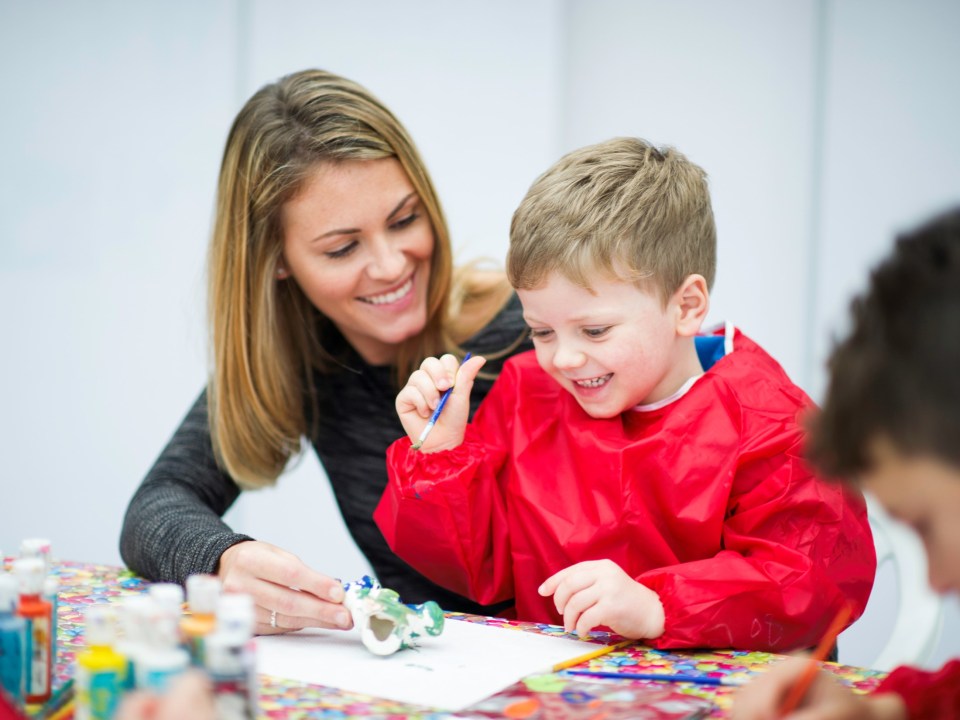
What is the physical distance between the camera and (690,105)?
3.03 m

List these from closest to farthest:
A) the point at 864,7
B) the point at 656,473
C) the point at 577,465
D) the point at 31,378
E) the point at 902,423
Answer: the point at 902,423 < the point at 656,473 < the point at 577,465 < the point at 864,7 < the point at 31,378

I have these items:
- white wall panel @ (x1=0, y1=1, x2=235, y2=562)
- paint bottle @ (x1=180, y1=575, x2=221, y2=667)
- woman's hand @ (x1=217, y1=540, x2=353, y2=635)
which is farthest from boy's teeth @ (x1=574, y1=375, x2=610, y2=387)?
white wall panel @ (x1=0, y1=1, x2=235, y2=562)

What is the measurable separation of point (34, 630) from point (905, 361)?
77 cm

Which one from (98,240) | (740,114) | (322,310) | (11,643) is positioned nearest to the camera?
(11,643)

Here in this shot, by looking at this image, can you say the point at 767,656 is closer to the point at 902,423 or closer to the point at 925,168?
the point at 902,423

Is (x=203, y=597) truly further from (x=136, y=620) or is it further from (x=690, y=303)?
(x=690, y=303)

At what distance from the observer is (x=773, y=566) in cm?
118

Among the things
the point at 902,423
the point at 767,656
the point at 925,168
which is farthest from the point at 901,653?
the point at 925,168

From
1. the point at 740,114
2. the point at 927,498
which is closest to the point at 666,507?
the point at 927,498

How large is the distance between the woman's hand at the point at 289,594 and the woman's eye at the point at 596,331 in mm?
451

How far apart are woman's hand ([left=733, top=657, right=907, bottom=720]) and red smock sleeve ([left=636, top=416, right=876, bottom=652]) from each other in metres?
0.26

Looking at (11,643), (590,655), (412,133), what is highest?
(412,133)

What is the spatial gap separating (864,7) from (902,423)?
2.46 m

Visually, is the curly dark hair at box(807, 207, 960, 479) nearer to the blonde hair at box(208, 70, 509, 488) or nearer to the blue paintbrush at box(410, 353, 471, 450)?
the blue paintbrush at box(410, 353, 471, 450)
